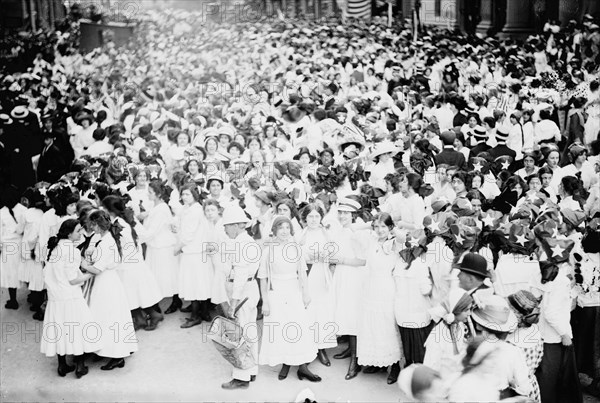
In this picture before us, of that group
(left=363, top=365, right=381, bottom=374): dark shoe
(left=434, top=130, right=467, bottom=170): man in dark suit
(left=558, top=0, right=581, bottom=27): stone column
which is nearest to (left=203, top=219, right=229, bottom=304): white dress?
(left=363, top=365, right=381, bottom=374): dark shoe

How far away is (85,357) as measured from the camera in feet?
25.2

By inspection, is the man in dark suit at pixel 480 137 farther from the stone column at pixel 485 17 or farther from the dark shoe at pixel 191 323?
the stone column at pixel 485 17

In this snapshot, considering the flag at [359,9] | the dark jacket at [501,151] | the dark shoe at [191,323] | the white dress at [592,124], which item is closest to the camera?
the dark shoe at [191,323]

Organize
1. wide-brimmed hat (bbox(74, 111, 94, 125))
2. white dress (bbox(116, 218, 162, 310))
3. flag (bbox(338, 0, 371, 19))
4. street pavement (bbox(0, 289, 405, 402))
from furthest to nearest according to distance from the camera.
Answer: flag (bbox(338, 0, 371, 19))
wide-brimmed hat (bbox(74, 111, 94, 125))
white dress (bbox(116, 218, 162, 310))
street pavement (bbox(0, 289, 405, 402))

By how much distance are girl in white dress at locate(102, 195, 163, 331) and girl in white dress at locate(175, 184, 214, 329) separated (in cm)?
35

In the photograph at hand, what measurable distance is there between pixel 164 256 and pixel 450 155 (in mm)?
3972

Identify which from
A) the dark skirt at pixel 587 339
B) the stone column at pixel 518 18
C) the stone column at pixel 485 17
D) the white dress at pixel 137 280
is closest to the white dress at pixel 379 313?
the dark skirt at pixel 587 339

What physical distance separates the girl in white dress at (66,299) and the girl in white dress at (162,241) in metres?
1.38

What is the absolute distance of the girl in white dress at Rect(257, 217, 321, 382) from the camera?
6832 millimetres

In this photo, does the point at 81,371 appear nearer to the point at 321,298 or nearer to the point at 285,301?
the point at 285,301

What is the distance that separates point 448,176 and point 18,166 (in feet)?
28.4

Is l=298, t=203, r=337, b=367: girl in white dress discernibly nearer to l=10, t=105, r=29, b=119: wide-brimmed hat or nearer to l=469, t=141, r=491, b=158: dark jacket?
l=469, t=141, r=491, b=158: dark jacket

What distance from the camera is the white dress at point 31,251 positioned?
8680 mm

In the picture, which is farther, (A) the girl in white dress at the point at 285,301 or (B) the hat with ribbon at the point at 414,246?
(A) the girl in white dress at the point at 285,301
